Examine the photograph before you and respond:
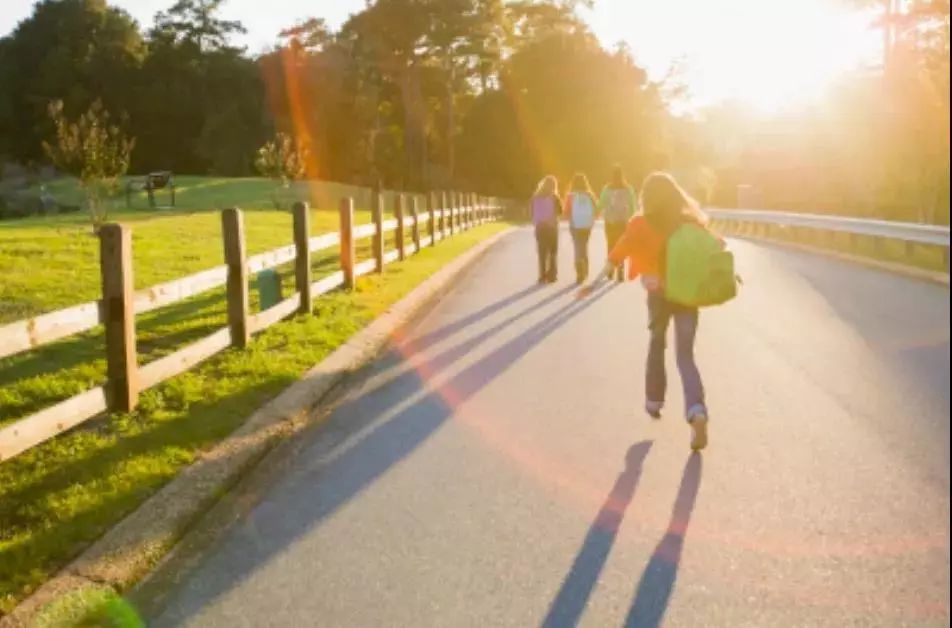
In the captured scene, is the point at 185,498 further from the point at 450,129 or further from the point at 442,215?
the point at 450,129

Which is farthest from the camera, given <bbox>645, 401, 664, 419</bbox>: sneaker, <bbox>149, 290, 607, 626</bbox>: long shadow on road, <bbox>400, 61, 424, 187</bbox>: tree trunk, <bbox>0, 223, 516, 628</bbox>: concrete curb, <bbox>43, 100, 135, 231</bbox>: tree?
<bbox>400, 61, 424, 187</bbox>: tree trunk

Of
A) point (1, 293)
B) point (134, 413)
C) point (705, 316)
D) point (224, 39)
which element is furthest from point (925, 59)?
point (224, 39)

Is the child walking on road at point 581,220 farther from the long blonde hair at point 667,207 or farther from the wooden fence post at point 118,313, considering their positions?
the wooden fence post at point 118,313

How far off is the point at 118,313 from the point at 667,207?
3.45 meters

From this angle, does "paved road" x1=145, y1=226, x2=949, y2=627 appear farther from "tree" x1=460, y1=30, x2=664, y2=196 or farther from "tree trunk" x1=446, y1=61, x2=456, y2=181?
"tree" x1=460, y1=30, x2=664, y2=196

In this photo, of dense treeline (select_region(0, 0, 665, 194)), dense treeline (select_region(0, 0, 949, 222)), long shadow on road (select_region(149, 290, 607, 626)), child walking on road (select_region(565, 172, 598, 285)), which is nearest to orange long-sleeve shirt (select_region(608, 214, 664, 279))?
long shadow on road (select_region(149, 290, 607, 626))

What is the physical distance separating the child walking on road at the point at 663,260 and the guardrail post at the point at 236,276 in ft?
11.8

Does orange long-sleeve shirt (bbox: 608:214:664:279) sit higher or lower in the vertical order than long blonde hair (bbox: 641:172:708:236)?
lower

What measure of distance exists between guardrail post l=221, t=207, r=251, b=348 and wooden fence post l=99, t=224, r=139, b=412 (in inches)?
90.8

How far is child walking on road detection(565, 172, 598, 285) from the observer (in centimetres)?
1761

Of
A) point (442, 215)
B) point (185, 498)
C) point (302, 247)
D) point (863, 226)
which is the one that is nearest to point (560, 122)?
point (442, 215)

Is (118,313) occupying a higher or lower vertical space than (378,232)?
higher

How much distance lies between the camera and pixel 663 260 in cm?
706

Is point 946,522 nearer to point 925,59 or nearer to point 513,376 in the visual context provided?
point 513,376
